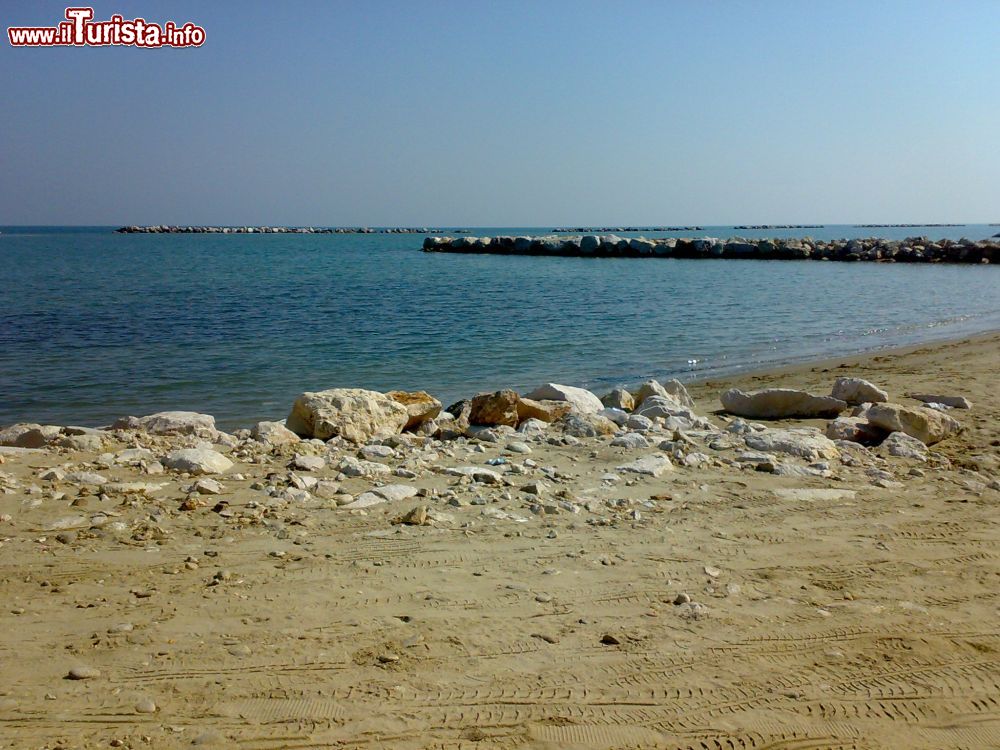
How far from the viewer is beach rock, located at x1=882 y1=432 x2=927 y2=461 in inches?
248

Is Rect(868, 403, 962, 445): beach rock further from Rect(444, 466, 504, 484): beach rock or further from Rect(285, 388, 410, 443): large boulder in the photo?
Rect(285, 388, 410, 443): large boulder

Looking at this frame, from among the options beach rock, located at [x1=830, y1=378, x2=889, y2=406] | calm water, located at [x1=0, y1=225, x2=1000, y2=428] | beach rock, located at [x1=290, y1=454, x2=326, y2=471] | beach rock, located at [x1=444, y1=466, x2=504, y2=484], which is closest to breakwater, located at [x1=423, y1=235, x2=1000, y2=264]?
calm water, located at [x1=0, y1=225, x2=1000, y2=428]

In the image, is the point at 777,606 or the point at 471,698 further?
the point at 777,606

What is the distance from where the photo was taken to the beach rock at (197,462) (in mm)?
5383

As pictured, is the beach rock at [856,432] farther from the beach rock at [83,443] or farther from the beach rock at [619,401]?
the beach rock at [83,443]

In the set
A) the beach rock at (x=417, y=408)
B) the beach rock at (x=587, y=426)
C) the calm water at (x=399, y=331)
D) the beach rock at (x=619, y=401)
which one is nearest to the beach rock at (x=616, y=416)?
the beach rock at (x=587, y=426)

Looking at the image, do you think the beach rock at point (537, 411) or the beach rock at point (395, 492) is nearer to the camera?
the beach rock at point (395, 492)

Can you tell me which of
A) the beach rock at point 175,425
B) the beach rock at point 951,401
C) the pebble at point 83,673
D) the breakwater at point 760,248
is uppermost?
the breakwater at point 760,248

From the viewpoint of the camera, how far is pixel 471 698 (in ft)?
9.30

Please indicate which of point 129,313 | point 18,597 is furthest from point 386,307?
point 18,597

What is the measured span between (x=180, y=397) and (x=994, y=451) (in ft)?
30.7

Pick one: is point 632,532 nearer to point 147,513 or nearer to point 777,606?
point 777,606

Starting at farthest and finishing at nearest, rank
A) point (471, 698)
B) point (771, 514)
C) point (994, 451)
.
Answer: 1. point (994, 451)
2. point (771, 514)
3. point (471, 698)

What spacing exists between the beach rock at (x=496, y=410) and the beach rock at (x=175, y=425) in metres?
2.54
